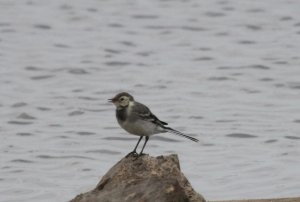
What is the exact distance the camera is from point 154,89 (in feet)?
64.3

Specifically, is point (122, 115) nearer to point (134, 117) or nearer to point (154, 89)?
point (134, 117)

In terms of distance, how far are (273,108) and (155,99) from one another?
231cm

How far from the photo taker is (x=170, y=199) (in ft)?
29.7

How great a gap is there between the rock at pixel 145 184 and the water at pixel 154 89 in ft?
11.9

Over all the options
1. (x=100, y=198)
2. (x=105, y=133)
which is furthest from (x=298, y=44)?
(x=100, y=198)

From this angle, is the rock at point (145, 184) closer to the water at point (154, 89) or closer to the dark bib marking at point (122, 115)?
the dark bib marking at point (122, 115)

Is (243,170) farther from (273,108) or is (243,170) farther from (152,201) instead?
(152,201)

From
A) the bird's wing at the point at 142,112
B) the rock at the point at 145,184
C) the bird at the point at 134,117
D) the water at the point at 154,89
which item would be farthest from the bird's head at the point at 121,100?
the water at the point at 154,89

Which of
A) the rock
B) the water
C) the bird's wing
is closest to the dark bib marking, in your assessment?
the bird's wing

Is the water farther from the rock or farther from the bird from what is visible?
the rock

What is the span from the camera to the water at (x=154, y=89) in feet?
48.5

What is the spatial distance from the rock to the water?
3642 mm

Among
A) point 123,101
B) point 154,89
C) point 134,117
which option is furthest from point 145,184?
point 154,89

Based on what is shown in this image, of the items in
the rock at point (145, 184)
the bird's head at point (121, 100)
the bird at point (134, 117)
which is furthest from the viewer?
the bird's head at point (121, 100)
